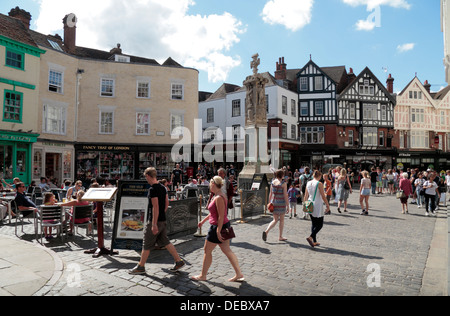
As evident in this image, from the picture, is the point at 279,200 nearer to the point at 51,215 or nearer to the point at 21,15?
the point at 51,215

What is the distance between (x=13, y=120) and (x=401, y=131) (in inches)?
1581

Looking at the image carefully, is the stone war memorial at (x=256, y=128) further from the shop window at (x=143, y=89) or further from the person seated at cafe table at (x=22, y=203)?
the shop window at (x=143, y=89)

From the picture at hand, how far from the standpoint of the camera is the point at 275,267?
5.49m

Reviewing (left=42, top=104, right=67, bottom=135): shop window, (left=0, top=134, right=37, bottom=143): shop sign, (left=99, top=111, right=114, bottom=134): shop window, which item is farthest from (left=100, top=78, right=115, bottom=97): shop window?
(left=0, top=134, right=37, bottom=143): shop sign

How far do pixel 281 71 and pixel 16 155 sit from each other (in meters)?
27.9

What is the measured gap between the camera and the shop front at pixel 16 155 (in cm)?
1747

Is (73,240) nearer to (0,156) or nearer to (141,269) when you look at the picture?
(141,269)

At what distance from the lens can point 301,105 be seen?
35062mm

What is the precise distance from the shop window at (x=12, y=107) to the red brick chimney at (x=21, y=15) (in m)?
6.63

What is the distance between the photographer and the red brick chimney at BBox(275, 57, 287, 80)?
35.6m

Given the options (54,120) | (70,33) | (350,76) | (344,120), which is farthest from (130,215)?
(350,76)

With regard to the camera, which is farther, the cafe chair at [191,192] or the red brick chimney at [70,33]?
the red brick chimney at [70,33]

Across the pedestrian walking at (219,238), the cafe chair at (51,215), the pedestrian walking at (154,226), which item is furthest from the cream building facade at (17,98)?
the pedestrian walking at (219,238)

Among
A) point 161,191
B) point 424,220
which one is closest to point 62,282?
point 161,191
